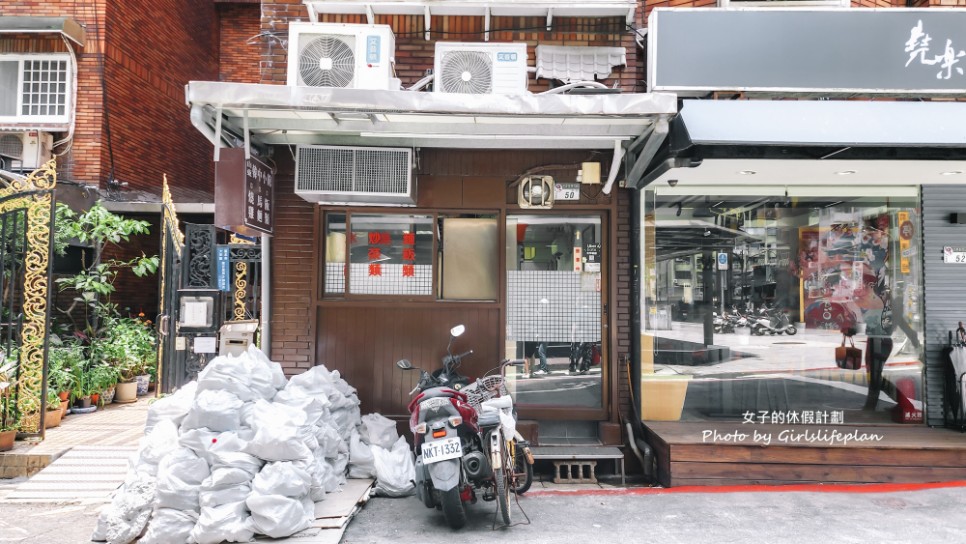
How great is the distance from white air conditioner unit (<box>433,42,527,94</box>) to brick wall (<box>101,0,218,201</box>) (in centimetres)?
793

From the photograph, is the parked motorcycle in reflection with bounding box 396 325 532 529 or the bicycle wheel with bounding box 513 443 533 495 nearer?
the parked motorcycle in reflection with bounding box 396 325 532 529

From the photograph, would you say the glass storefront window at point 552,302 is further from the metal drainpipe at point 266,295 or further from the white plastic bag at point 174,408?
the white plastic bag at point 174,408

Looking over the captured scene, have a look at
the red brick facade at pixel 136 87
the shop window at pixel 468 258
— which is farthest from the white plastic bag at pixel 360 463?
the red brick facade at pixel 136 87

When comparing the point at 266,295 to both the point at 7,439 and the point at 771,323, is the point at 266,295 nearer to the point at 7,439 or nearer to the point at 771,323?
the point at 7,439

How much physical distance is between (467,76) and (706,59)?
2.67 meters

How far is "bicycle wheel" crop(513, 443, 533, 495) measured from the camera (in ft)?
16.5

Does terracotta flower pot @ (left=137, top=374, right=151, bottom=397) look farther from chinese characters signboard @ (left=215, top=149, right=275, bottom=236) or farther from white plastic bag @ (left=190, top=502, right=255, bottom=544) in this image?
white plastic bag @ (left=190, top=502, right=255, bottom=544)

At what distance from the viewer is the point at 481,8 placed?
250 inches

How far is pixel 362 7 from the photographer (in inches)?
250

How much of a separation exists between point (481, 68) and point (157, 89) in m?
9.57

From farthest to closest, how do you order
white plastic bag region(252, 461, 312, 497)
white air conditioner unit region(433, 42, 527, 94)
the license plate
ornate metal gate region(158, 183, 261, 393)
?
ornate metal gate region(158, 183, 261, 393) → white air conditioner unit region(433, 42, 527, 94) → the license plate → white plastic bag region(252, 461, 312, 497)

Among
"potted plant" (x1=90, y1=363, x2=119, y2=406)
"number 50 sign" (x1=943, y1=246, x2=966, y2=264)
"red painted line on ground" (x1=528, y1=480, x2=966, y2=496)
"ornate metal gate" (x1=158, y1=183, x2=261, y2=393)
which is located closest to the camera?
"red painted line on ground" (x1=528, y1=480, x2=966, y2=496)

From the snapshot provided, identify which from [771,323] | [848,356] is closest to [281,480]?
[771,323]

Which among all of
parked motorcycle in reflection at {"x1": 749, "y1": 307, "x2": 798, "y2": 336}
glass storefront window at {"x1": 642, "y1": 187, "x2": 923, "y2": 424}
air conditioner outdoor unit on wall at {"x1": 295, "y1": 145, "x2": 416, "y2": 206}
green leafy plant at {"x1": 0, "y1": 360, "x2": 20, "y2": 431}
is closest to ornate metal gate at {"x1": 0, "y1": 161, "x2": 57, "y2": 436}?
green leafy plant at {"x1": 0, "y1": 360, "x2": 20, "y2": 431}
